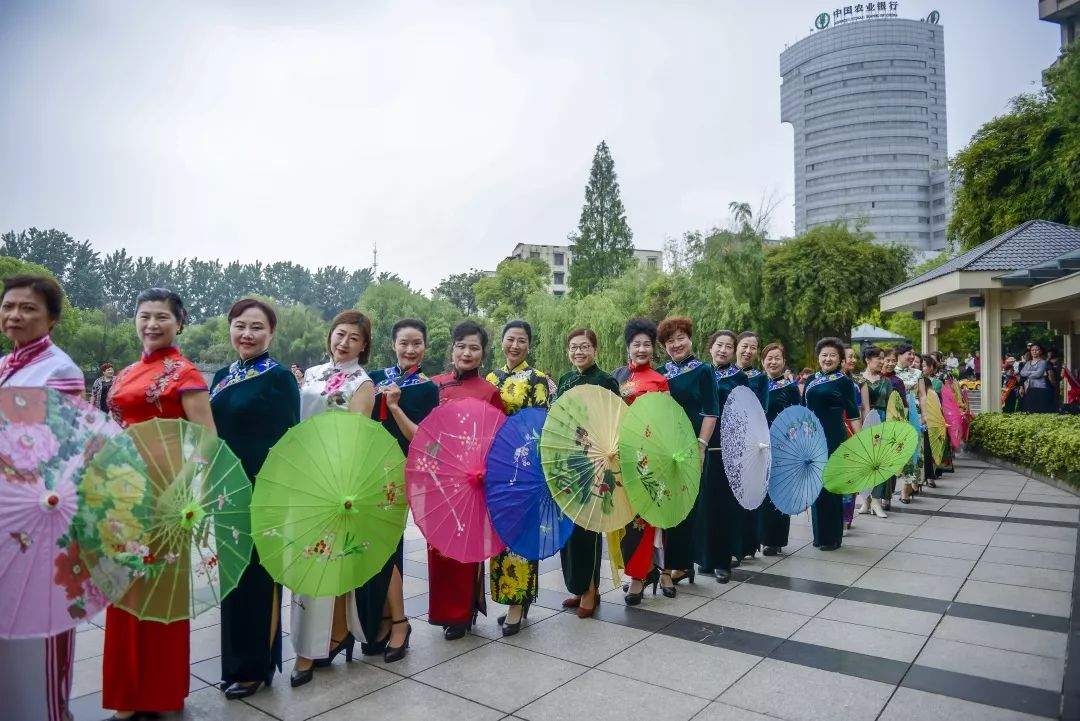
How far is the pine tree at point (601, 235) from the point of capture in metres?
36.8

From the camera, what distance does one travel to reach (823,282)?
2278 cm

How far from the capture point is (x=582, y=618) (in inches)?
144

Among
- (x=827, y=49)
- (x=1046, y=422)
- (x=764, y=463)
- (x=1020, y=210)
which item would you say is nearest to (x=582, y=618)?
(x=764, y=463)

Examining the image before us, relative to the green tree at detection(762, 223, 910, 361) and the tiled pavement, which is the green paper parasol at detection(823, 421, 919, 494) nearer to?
the tiled pavement

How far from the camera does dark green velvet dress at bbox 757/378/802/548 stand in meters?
4.95

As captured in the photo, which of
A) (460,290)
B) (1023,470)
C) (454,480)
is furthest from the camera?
(460,290)

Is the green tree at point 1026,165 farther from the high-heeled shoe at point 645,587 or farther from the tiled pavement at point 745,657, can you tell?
the high-heeled shoe at point 645,587

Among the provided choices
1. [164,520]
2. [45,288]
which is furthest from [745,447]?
[45,288]

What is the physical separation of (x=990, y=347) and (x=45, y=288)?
12.5 metres

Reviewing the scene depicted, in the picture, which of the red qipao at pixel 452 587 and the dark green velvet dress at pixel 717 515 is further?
the dark green velvet dress at pixel 717 515

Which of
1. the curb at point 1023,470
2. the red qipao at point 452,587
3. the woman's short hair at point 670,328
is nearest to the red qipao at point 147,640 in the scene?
the red qipao at point 452,587

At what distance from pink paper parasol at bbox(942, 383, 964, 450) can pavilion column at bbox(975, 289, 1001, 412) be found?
229 centimetres

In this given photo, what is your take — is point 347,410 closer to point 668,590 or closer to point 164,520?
point 164,520

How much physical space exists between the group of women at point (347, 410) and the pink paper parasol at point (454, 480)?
352 millimetres
